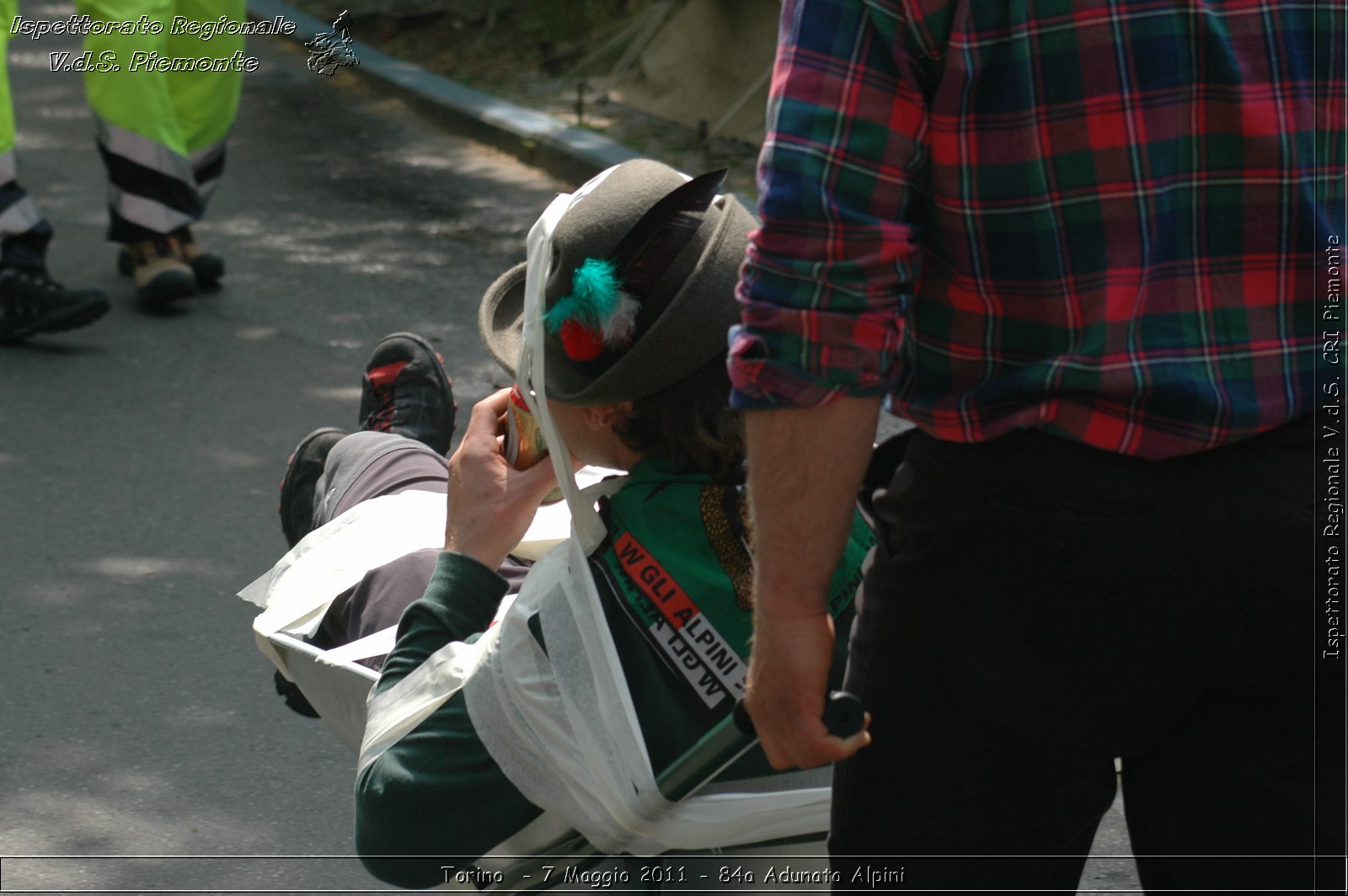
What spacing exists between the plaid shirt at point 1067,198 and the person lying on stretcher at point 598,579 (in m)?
0.54

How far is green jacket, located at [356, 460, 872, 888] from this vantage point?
6.32ft

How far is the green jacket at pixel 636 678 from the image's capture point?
6.32ft

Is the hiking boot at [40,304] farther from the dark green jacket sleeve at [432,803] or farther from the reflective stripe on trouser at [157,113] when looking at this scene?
the dark green jacket sleeve at [432,803]

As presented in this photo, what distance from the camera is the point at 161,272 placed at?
5492mm

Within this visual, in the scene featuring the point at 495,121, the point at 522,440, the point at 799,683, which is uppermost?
the point at 799,683

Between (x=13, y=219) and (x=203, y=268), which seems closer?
(x=13, y=219)

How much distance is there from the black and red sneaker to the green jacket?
56.0 inches

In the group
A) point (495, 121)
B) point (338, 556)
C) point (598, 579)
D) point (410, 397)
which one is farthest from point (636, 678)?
point (495, 121)

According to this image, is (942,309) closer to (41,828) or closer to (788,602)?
(788,602)

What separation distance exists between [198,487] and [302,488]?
1040mm

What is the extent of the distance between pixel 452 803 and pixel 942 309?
0.92 metres

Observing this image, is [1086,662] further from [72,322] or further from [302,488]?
[72,322]

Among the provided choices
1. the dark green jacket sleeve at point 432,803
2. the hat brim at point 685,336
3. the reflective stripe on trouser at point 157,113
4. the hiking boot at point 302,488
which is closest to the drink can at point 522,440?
the hat brim at point 685,336

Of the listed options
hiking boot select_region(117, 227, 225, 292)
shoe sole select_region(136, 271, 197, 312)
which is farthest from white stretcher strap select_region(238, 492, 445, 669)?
hiking boot select_region(117, 227, 225, 292)
